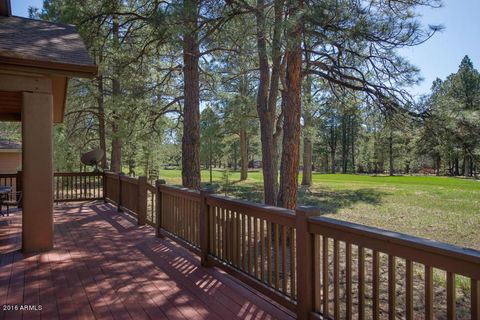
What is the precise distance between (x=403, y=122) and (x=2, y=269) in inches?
274

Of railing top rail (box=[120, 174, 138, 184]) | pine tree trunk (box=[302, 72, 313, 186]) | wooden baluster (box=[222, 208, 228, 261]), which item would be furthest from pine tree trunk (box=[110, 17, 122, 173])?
wooden baluster (box=[222, 208, 228, 261])

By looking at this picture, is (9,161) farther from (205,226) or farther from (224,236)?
(224,236)

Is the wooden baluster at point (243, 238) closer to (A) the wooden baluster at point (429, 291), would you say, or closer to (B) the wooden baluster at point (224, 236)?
(B) the wooden baluster at point (224, 236)

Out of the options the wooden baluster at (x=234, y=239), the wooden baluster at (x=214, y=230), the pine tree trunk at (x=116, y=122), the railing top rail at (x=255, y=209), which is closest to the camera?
the railing top rail at (x=255, y=209)

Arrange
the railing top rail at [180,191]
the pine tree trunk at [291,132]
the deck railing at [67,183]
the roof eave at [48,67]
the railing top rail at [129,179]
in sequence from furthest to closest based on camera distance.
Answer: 1. the deck railing at [67,183]
2. the pine tree trunk at [291,132]
3. the railing top rail at [129,179]
4. the railing top rail at [180,191]
5. the roof eave at [48,67]

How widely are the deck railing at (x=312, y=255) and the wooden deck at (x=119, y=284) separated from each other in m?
0.21

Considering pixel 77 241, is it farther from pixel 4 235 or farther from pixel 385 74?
pixel 385 74

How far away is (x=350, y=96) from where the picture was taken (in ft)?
30.6

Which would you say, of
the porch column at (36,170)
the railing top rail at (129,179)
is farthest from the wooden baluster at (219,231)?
the railing top rail at (129,179)

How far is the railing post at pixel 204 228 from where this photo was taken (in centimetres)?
439

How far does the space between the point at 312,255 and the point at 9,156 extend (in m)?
19.2

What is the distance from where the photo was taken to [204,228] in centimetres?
443

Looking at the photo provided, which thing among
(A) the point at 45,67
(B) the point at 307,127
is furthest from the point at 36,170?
(B) the point at 307,127

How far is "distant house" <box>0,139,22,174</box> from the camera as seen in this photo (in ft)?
56.4
